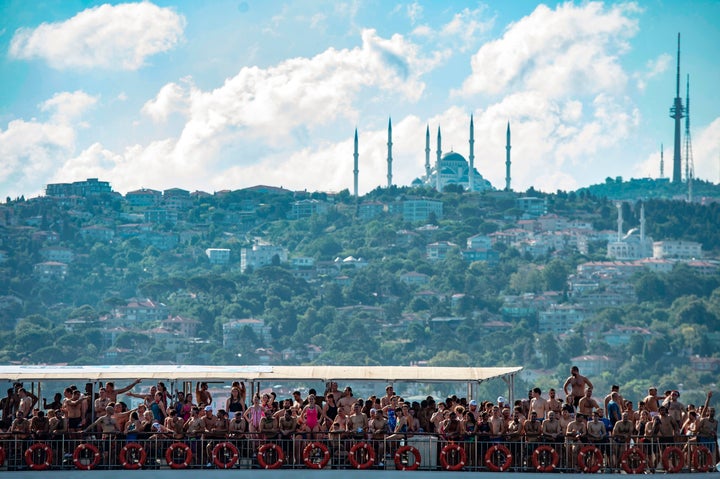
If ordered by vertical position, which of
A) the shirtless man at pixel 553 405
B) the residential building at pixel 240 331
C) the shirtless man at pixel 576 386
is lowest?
the residential building at pixel 240 331

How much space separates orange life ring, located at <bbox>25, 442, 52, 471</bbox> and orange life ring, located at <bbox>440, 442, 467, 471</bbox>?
5532 millimetres

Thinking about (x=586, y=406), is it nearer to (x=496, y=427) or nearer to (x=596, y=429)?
(x=596, y=429)

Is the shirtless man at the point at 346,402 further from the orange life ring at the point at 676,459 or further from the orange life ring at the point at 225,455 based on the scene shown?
the orange life ring at the point at 676,459

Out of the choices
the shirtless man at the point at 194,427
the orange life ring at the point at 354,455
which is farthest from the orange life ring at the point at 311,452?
the shirtless man at the point at 194,427

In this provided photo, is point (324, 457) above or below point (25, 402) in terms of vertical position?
below

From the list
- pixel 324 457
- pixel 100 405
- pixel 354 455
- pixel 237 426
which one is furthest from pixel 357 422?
pixel 100 405

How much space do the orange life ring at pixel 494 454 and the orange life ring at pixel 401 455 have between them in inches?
38.8

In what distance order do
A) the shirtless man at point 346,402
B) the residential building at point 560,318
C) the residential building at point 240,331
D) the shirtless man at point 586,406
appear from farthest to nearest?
the residential building at point 560,318 → the residential building at point 240,331 → the shirtless man at point 346,402 → the shirtless man at point 586,406

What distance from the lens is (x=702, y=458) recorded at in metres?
23.3

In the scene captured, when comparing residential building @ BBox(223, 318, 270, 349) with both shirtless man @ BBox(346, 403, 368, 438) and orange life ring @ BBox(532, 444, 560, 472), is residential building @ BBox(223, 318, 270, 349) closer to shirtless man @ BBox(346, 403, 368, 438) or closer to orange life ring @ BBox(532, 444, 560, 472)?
shirtless man @ BBox(346, 403, 368, 438)

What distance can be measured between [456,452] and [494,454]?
1.75 feet

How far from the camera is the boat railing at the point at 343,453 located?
23.0 m

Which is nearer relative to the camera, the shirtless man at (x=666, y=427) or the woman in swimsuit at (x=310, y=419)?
the shirtless man at (x=666, y=427)

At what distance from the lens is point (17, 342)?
545 feet
